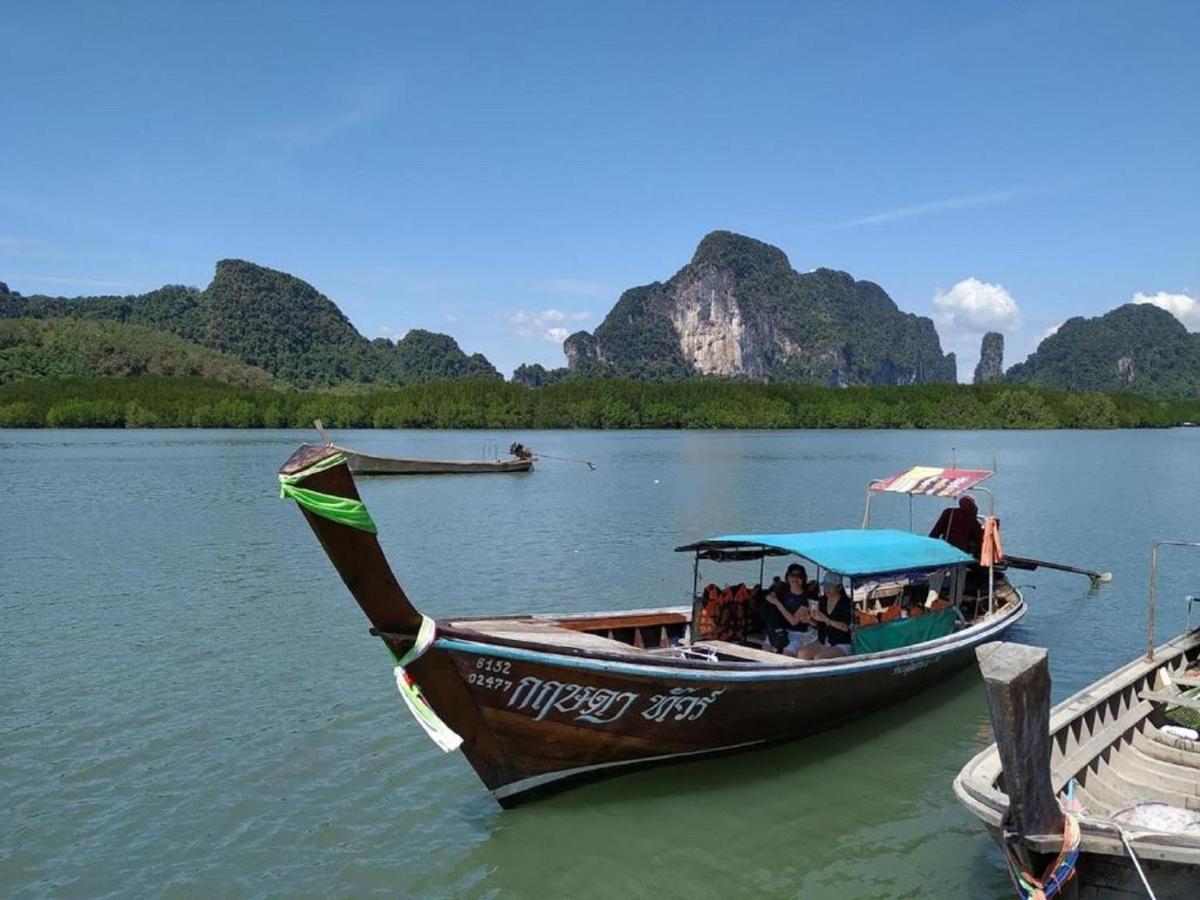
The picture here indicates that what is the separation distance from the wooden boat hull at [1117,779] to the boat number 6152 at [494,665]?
3.34 meters

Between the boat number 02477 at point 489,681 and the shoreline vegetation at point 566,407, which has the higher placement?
the shoreline vegetation at point 566,407

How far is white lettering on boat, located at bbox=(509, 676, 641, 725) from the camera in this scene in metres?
7.51

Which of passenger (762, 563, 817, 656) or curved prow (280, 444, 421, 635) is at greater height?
curved prow (280, 444, 421, 635)

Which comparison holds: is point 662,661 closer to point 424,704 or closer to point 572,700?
point 572,700

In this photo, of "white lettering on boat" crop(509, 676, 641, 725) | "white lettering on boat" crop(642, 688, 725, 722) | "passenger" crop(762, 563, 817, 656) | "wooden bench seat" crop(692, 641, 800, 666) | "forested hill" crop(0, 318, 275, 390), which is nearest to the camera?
"white lettering on boat" crop(509, 676, 641, 725)

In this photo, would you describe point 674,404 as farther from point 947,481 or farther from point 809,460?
point 947,481

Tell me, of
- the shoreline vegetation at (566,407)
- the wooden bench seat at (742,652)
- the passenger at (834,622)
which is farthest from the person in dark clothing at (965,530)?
the shoreline vegetation at (566,407)

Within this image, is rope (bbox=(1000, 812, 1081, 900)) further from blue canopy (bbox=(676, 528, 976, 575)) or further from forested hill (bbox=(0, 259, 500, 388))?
forested hill (bbox=(0, 259, 500, 388))

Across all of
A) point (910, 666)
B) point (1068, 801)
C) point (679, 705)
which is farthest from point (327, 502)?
point (910, 666)

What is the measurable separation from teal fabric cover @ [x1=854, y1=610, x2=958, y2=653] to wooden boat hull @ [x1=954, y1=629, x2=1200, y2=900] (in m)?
2.46

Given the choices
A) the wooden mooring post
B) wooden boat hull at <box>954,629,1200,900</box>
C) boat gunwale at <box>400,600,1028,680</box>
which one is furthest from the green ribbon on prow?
wooden boat hull at <box>954,629,1200,900</box>

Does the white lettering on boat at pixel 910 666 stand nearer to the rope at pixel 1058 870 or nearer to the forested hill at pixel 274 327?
the rope at pixel 1058 870

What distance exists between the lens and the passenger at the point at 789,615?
10336 millimetres

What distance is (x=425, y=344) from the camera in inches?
7603
